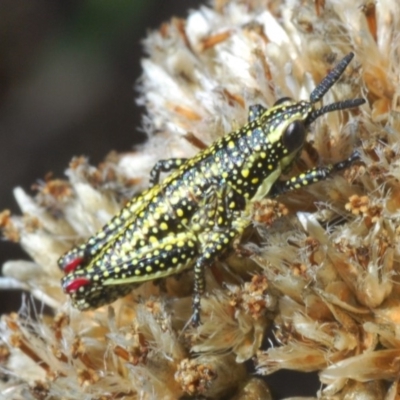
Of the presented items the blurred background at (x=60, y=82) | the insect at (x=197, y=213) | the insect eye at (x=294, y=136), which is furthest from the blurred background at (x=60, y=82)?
the insect eye at (x=294, y=136)

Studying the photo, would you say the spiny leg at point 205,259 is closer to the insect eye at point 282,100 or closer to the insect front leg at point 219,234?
the insect front leg at point 219,234

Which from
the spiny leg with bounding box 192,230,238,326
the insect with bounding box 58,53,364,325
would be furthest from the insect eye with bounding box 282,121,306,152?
the spiny leg with bounding box 192,230,238,326

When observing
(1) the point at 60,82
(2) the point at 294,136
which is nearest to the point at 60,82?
(1) the point at 60,82

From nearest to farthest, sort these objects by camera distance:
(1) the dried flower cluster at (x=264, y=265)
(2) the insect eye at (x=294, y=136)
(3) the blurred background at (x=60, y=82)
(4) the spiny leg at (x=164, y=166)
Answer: (1) the dried flower cluster at (x=264, y=265), (2) the insect eye at (x=294, y=136), (4) the spiny leg at (x=164, y=166), (3) the blurred background at (x=60, y=82)

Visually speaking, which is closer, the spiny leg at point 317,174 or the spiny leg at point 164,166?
the spiny leg at point 317,174

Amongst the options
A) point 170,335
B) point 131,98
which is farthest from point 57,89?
point 170,335

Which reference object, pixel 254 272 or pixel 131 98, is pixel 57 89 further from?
pixel 254 272
